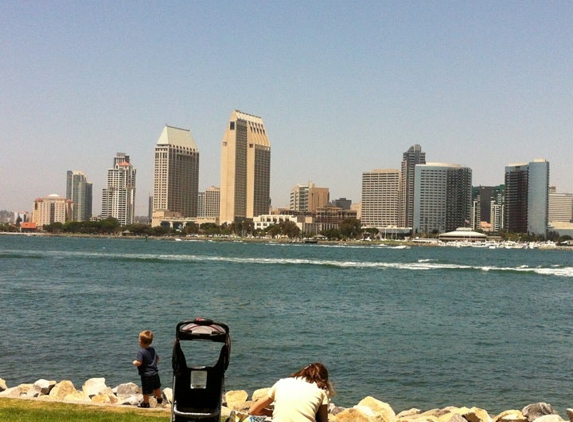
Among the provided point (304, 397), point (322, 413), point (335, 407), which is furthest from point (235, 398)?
point (304, 397)

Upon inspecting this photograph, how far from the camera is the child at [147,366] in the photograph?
13.4m

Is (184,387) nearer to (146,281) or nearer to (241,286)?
(241,286)

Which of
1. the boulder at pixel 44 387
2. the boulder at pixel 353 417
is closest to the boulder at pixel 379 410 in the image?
the boulder at pixel 353 417

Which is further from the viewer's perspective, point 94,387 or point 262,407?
point 94,387

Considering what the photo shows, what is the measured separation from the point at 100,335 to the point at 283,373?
9.68 m

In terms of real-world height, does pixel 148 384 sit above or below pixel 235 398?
above

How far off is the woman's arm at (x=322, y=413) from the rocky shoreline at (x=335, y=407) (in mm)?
4614

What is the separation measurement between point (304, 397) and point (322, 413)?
1.06 ft

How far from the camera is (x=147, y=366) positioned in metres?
13.7

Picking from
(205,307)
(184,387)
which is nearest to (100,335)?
(205,307)

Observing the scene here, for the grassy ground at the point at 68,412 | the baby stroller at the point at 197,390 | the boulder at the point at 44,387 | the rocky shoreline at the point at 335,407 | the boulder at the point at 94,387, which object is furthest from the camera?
the boulder at the point at 44,387

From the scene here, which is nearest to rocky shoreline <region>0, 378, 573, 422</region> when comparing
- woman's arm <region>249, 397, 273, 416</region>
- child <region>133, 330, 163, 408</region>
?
child <region>133, 330, 163, 408</region>

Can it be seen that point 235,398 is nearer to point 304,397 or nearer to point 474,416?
point 474,416

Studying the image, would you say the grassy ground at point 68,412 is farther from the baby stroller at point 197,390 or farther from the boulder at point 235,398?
the boulder at point 235,398
